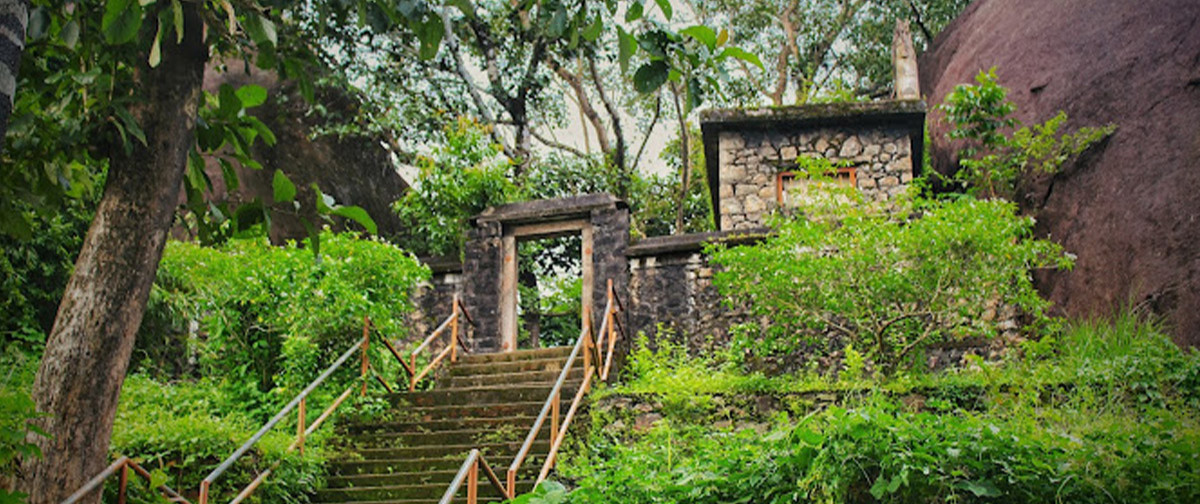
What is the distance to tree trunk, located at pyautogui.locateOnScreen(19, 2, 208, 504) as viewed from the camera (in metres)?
4.51

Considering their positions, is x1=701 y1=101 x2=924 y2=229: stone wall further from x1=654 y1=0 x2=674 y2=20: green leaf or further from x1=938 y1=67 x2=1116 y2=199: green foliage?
x1=654 y1=0 x2=674 y2=20: green leaf

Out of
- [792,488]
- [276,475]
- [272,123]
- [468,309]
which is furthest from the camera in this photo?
[272,123]

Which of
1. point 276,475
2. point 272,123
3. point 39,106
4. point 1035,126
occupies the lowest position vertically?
point 276,475

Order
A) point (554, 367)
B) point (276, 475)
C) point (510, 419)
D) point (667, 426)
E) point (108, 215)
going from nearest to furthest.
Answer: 1. point (108, 215)
2. point (276, 475)
3. point (667, 426)
4. point (510, 419)
5. point (554, 367)

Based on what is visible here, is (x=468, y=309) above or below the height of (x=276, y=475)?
above

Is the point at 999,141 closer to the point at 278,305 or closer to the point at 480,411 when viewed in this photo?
the point at 480,411

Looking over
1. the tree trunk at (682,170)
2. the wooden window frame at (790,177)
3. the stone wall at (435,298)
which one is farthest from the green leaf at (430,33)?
the tree trunk at (682,170)

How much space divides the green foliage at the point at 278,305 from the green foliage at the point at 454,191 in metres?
2.52

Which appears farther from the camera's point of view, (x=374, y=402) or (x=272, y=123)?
(x=272, y=123)

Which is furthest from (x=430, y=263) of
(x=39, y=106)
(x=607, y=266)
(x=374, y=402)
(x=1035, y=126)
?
(x=39, y=106)

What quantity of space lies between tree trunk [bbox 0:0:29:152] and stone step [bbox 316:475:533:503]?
611cm

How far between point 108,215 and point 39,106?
709mm

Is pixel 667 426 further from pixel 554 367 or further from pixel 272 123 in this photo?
pixel 272 123

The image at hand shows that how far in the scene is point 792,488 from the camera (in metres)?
5.10
